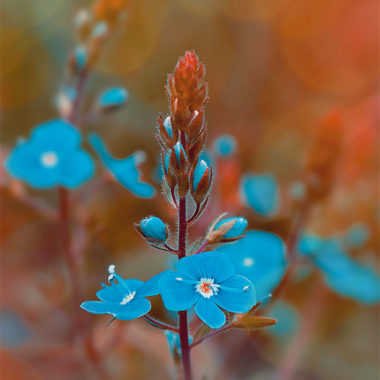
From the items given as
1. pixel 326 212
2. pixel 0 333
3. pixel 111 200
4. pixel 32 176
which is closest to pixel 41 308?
pixel 0 333

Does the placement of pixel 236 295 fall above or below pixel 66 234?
below

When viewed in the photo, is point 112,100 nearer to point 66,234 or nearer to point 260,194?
point 66,234

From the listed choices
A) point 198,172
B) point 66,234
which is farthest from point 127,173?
point 198,172

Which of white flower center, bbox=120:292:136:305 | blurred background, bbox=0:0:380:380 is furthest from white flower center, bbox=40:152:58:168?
white flower center, bbox=120:292:136:305

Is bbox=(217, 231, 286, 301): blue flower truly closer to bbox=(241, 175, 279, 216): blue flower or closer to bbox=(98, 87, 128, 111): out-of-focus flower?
bbox=(241, 175, 279, 216): blue flower

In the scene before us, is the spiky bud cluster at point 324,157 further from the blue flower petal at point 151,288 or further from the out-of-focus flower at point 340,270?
the blue flower petal at point 151,288
